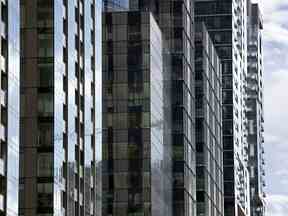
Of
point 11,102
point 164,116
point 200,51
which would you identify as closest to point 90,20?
point 11,102

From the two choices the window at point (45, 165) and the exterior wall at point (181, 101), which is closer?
the window at point (45, 165)

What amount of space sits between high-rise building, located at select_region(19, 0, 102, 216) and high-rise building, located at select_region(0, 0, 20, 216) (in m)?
11.2

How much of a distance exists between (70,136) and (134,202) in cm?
3811

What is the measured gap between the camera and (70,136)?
353 ft

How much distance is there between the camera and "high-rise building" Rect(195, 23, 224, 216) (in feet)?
594

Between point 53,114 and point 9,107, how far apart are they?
1502 cm

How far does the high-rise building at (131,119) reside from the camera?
14450 cm

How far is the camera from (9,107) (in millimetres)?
88938

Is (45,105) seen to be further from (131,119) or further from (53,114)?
(131,119)

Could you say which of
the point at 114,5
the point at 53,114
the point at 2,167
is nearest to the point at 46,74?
the point at 53,114

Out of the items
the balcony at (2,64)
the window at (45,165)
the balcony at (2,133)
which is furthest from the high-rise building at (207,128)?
the balcony at (2,64)

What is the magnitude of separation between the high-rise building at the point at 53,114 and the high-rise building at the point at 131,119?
30.3 m

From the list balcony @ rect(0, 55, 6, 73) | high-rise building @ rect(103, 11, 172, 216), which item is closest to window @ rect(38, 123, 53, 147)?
balcony @ rect(0, 55, 6, 73)

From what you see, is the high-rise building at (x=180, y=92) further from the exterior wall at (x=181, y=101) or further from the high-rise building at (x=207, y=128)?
the high-rise building at (x=207, y=128)
